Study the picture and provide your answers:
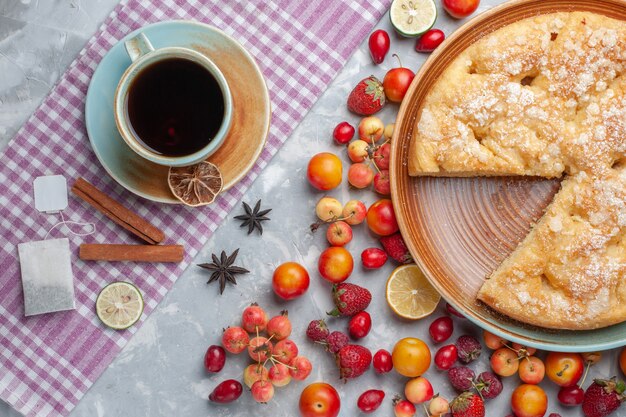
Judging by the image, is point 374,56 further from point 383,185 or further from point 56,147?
point 56,147

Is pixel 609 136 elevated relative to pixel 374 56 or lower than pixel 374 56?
elevated

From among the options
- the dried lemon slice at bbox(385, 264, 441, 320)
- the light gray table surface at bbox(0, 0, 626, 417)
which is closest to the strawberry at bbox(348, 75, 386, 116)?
the light gray table surface at bbox(0, 0, 626, 417)

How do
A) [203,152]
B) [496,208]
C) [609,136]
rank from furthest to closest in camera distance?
1. [496,208]
2. [609,136]
3. [203,152]

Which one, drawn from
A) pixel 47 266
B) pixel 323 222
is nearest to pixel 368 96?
pixel 323 222

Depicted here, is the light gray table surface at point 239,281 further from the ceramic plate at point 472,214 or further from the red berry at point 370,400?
the ceramic plate at point 472,214

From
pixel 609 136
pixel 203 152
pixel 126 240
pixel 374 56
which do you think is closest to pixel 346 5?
pixel 374 56

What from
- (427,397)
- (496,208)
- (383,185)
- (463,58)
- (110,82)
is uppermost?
(463,58)

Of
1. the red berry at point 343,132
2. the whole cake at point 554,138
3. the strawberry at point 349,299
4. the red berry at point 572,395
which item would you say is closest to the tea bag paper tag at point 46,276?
the strawberry at point 349,299
